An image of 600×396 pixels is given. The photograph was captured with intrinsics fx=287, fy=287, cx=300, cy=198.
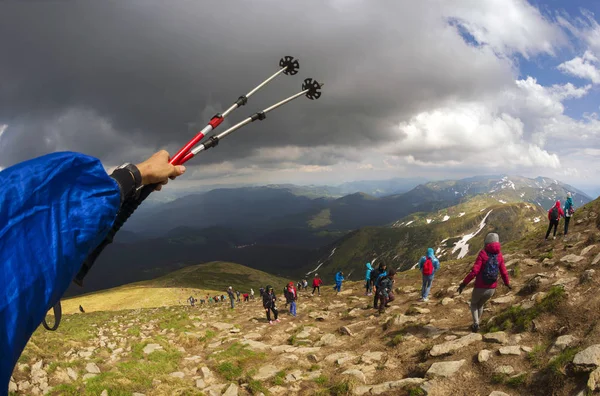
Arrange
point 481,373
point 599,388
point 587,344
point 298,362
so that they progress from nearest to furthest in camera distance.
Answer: point 599,388
point 587,344
point 481,373
point 298,362

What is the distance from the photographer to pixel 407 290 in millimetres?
21828

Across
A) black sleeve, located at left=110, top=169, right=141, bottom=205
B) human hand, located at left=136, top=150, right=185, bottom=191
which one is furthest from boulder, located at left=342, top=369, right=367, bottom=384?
black sleeve, located at left=110, top=169, right=141, bottom=205

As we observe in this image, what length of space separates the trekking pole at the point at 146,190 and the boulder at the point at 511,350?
9.14 meters

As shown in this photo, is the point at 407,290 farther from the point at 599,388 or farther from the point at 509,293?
the point at 599,388

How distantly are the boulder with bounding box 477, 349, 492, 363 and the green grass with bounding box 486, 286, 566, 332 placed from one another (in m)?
1.92

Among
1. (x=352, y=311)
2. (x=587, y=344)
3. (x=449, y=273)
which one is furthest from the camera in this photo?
(x=449, y=273)

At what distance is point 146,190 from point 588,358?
31.0 feet

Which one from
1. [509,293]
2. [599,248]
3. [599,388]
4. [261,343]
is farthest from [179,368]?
[599,248]

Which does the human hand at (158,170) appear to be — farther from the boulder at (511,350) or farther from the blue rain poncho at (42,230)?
the boulder at (511,350)

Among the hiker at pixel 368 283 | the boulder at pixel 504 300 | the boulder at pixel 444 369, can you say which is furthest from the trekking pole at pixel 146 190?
the hiker at pixel 368 283

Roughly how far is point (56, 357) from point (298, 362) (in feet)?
29.8

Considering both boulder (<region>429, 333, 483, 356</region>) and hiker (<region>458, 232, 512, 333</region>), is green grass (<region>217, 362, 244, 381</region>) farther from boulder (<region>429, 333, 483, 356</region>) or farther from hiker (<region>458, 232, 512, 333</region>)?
hiker (<region>458, 232, 512, 333</region>)

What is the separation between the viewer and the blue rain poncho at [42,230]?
71.1 inches

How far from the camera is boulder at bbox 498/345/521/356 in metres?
8.37
